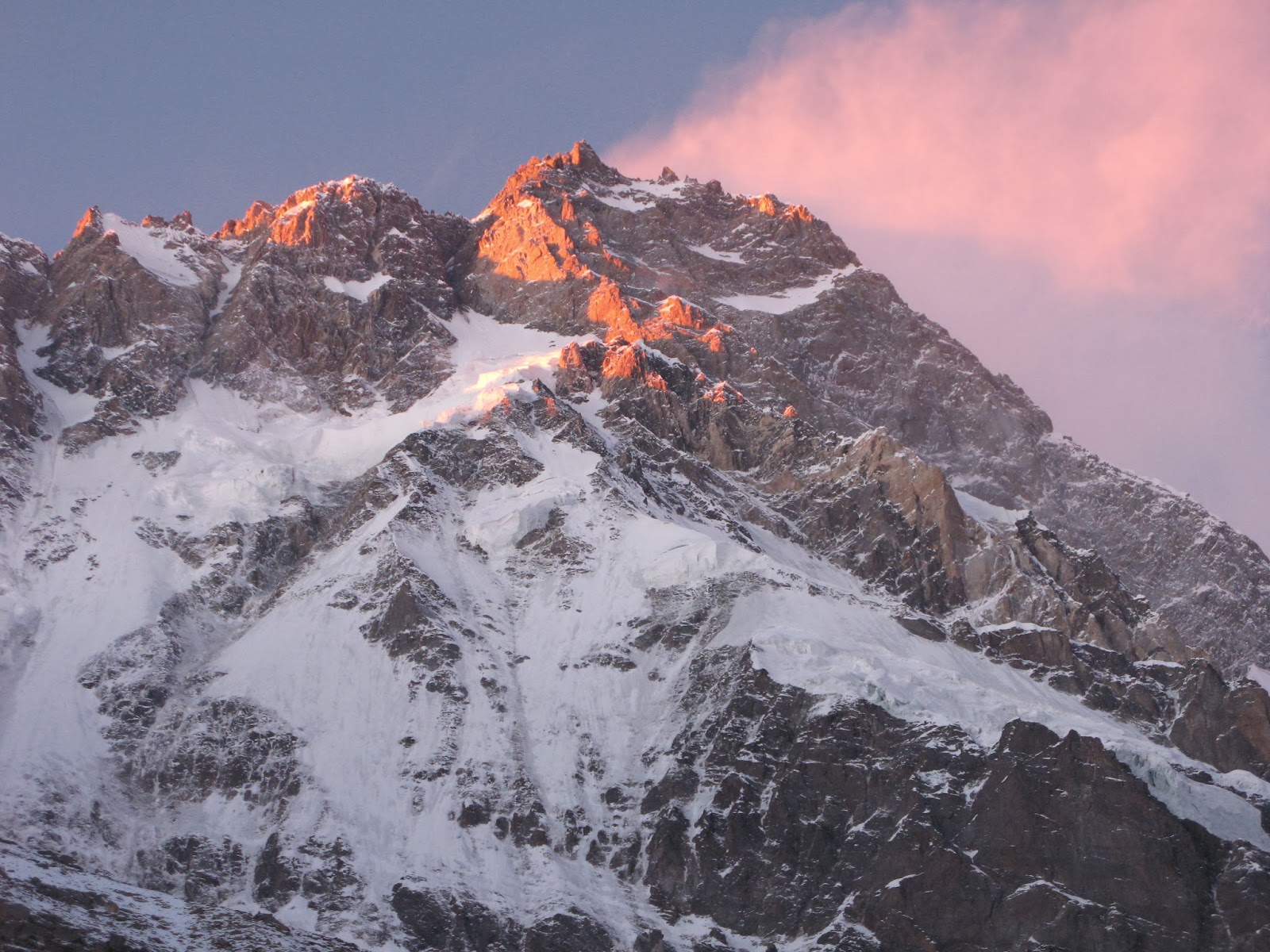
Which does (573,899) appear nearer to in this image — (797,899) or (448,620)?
(797,899)

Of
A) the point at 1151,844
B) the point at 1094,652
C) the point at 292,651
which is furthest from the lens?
the point at 1094,652

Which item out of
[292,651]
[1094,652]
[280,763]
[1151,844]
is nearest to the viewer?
[1151,844]

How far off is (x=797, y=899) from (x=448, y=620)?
→ 156 ft

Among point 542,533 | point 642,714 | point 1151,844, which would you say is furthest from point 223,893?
point 1151,844

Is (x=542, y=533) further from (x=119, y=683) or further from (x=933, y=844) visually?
(x=933, y=844)

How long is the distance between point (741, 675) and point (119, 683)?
2317 inches

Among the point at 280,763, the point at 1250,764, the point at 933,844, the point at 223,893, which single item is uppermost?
the point at 1250,764

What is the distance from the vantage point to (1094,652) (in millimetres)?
194750

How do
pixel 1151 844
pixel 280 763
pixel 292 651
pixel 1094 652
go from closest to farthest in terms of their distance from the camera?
1. pixel 1151 844
2. pixel 280 763
3. pixel 292 651
4. pixel 1094 652

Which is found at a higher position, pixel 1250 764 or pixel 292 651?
pixel 1250 764

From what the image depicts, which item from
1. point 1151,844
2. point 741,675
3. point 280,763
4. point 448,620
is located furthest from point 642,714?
point 1151,844

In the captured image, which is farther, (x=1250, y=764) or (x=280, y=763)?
(x=1250, y=764)

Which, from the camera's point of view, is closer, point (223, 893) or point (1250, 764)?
point (223, 893)

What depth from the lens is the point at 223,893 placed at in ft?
500
